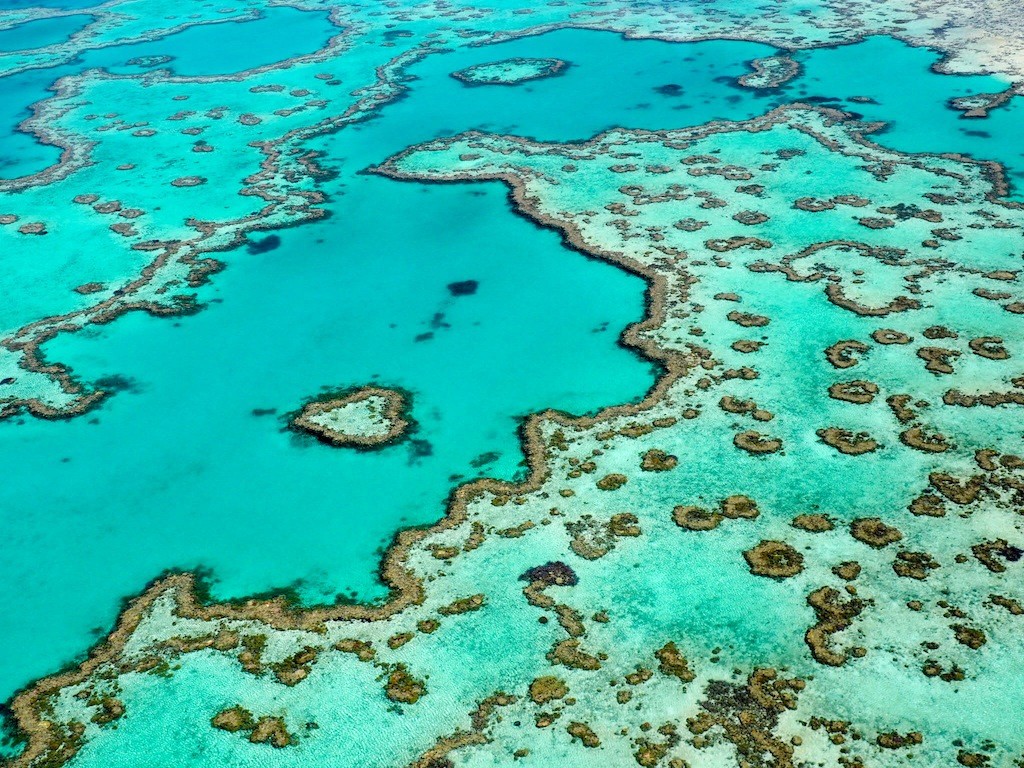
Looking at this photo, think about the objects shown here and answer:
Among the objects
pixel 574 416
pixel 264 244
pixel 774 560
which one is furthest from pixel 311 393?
pixel 774 560

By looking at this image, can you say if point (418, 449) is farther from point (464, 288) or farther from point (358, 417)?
point (464, 288)

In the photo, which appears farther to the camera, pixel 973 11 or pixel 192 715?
pixel 973 11

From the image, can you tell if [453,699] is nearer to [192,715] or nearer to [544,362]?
[192,715]

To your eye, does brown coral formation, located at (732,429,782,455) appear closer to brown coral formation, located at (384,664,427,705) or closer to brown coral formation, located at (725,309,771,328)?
brown coral formation, located at (725,309,771,328)

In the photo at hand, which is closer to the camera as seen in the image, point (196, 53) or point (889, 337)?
point (889, 337)

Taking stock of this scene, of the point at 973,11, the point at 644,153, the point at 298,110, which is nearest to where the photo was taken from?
the point at 644,153

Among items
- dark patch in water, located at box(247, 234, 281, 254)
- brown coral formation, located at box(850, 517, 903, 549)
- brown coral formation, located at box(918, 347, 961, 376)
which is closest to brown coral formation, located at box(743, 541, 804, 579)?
brown coral formation, located at box(850, 517, 903, 549)

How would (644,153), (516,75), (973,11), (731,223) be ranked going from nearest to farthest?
1. (731,223)
2. (644,153)
3. (516,75)
4. (973,11)

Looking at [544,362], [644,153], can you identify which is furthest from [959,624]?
[644,153]
